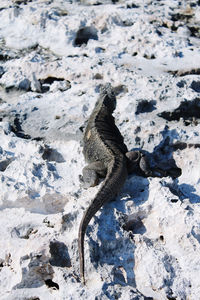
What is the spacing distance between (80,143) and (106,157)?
1.78 feet

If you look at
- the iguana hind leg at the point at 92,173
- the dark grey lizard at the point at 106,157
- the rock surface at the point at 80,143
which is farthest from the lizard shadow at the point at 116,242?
the iguana hind leg at the point at 92,173

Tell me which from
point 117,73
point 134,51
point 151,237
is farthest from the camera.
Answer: point 134,51

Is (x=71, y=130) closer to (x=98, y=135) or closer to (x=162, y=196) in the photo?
(x=98, y=135)

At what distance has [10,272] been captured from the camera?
10.0 feet

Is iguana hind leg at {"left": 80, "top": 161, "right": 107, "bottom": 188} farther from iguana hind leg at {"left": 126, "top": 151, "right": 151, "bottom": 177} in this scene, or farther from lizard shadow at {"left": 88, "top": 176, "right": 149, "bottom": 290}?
lizard shadow at {"left": 88, "top": 176, "right": 149, "bottom": 290}

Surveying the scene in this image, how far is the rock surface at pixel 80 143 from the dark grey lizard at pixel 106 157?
0.40ft

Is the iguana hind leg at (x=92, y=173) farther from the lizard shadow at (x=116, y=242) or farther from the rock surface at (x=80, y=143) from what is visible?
the lizard shadow at (x=116, y=242)

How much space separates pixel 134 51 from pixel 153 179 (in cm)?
327

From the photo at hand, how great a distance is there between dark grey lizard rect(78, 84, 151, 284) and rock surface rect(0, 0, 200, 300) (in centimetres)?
12

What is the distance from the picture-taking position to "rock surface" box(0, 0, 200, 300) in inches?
119

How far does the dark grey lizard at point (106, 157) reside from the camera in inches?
141

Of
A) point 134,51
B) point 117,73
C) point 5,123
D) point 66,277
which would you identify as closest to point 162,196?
point 66,277

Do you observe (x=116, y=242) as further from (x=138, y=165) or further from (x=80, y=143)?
(x=80, y=143)

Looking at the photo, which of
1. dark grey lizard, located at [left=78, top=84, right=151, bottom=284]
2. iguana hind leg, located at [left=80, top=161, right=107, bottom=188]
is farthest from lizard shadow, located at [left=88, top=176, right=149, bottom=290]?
iguana hind leg, located at [left=80, top=161, right=107, bottom=188]
